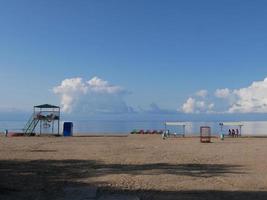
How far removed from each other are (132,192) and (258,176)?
209 inches

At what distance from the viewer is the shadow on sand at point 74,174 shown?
13.5 meters

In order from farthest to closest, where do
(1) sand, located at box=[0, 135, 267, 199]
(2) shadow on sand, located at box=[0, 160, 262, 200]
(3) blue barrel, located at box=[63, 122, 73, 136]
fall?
(3) blue barrel, located at box=[63, 122, 73, 136] → (1) sand, located at box=[0, 135, 267, 199] → (2) shadow on sand, located at box=[0, 160, 262, 200]

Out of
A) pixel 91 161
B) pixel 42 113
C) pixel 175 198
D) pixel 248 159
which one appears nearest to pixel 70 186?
pixel 175 198

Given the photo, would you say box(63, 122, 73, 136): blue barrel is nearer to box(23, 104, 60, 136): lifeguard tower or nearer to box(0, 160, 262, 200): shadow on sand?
box(23, 104, 60, 136): lifeguard tower

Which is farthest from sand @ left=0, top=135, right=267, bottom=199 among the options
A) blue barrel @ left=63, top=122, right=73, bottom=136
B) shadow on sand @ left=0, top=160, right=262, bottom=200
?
blue barrel @ left=63, top=122, right=73, bottom=136

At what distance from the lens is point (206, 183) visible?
1575 centimetres

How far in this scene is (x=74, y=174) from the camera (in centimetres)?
1794

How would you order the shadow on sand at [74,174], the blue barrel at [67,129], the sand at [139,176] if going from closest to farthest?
1. the shadow on sand at [74,174]
2. the sand at [139,176]
3. the blue barrel at [67,129]

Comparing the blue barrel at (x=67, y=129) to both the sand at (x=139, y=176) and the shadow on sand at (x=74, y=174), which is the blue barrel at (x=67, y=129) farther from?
the shadow on sand at (x=74, y=174)

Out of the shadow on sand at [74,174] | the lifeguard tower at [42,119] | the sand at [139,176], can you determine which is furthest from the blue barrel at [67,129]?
the shadow on sand at [74,174]

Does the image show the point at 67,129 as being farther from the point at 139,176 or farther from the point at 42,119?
the point at 139,176

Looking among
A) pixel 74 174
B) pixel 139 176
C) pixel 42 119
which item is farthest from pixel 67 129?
pixel 139 176

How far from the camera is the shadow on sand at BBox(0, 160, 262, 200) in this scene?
13469 mm

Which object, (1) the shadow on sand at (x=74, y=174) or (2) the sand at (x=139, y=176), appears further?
(2) the sand at (x=139, y=176)
